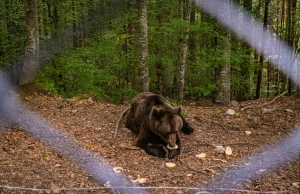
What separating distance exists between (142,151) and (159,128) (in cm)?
63

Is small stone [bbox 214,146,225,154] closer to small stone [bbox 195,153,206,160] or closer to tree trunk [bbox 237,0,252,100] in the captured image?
small stone [bbox 195,153,206,160]

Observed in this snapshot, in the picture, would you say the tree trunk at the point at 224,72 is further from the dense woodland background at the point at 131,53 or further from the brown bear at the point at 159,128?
the brown bear at the point at 159,128

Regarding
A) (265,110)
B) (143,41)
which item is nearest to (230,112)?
(265,110)

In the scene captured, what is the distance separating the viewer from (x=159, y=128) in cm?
573

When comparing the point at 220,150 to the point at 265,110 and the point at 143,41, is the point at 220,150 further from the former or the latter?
the point at 143,41

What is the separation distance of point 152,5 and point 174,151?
9134mm

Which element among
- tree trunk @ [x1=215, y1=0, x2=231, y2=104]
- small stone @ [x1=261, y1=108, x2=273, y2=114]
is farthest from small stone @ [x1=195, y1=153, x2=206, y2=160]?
tree trunk @ [x1=215, y1=0, x2=231, y2=104]

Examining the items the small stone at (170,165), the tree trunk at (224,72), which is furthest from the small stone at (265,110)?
the small stone at (170,165)

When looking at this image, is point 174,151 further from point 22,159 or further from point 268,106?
point 268,106

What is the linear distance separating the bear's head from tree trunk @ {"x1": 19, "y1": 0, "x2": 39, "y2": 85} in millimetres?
5264

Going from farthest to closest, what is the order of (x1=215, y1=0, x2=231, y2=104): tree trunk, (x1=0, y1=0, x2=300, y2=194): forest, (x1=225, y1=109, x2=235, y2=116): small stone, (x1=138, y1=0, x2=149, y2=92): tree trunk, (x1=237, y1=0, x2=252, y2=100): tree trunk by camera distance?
(x1=237, y1=0, x2=252, y2=100): tree trunk
(x1=215, y1=0, x2=231, y2=104): tree trunk
(x1=138, y1=0, x2=149, y2=92): tree trunk
(x1=225, y1=109, x2=235, y2=116): small stone
(x1=0, y1=0, x2=300, y2=194): forest

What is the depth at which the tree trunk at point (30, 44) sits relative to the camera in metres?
9.11

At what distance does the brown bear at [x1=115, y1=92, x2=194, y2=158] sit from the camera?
563 cm

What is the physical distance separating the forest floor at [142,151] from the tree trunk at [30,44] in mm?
525
